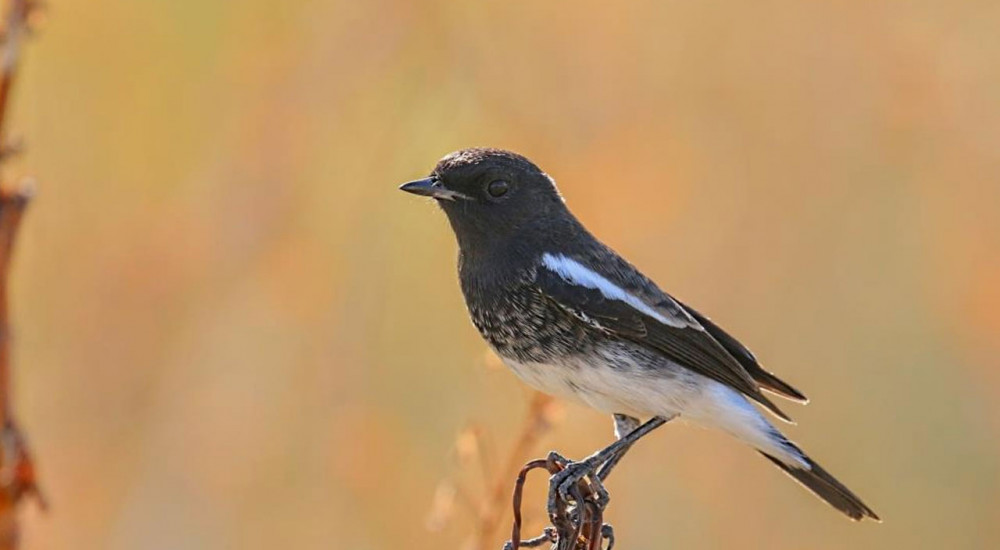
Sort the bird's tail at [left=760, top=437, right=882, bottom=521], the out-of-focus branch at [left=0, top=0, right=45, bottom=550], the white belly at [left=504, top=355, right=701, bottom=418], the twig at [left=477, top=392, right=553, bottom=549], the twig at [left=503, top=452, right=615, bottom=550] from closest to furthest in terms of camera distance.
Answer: the out-of-focus branch at [left=0, top=0, right=45, bottom=550]
the twig at [left=503, top=452, right=615, bottom=550]
the twig at [left=477, top=392, right=553, bottom=549]
the white belly at [left=504, top=355, right=701, bottom=418]
the bird's tail at [left=760, top=437, right=882, bottom=521]

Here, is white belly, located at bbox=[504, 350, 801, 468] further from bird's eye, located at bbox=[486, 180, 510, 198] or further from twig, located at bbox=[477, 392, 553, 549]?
bird's eye, located at bbox=[486, 180, 510, 198]

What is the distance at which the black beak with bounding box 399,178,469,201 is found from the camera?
13.1ft

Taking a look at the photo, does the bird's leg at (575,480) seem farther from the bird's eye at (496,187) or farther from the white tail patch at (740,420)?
the bird's eye at (496,187)

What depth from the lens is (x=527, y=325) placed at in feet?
12.9

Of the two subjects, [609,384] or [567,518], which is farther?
[609,384]

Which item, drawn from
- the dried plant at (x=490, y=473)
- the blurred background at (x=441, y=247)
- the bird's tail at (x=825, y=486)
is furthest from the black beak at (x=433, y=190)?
the blurred background at (x=441, y=247)

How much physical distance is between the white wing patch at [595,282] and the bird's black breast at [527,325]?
0.34 ft

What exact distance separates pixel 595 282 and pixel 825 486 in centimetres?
104

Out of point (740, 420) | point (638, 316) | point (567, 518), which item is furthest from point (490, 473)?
point (567, 518)

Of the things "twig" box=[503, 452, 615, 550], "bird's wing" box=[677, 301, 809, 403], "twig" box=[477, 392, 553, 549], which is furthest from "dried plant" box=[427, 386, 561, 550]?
"bird's wing" box=[677, 301, 809, 403]

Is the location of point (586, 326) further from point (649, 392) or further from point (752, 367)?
point (752, 367)

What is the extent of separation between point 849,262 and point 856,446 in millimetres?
876

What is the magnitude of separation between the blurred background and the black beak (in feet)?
5.16

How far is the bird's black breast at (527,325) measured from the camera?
3.89 m
